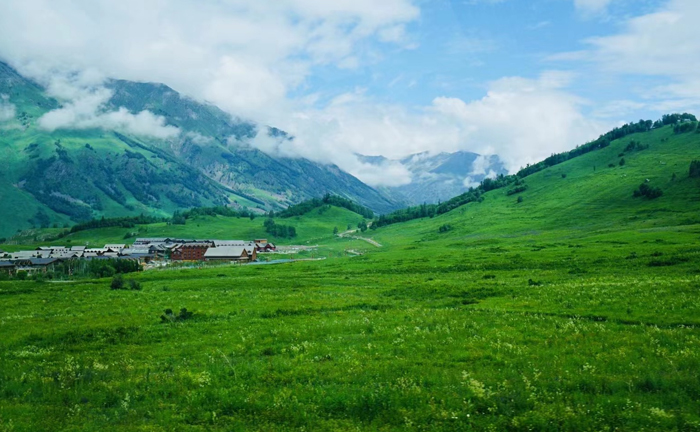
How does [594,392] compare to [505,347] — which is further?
[505,347]

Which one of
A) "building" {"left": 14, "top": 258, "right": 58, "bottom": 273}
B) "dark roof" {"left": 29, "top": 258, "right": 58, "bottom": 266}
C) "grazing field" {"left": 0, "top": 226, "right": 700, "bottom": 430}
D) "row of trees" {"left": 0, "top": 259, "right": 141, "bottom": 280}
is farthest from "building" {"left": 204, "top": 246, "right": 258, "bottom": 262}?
"grazing field" {"left": 0, "top": 226, "right": 700, "bottom": 430}

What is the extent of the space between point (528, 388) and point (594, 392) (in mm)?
2349

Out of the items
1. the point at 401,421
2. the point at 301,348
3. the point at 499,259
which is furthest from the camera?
the point at 499,259

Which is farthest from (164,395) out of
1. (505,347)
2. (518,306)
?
(518,306)

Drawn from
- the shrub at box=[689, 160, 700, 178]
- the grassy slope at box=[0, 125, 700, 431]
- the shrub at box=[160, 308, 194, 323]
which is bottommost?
the grassy slope at box=[0, 125, 700, 431]

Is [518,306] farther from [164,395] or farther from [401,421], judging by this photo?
[164,395]

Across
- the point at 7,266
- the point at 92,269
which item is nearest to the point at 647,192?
the point at 92,269

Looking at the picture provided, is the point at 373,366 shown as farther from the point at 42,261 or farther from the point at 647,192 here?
the point at 42,261

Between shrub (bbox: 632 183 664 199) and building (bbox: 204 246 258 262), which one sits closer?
shrub (bbox: 632 183 664 199)

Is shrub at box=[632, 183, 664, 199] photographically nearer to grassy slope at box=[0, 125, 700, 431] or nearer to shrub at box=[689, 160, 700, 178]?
shrub at box=[689, 160, 700, 178]

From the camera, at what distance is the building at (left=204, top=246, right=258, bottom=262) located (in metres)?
180

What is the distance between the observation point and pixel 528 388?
15930mm

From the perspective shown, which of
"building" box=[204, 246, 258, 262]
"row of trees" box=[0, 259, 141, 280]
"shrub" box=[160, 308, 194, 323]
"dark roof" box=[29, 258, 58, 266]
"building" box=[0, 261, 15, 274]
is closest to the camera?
"shrub" box=[160, 308, 194, 323]

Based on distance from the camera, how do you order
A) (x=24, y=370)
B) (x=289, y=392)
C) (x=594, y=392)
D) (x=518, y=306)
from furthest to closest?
(x=518, y=306) < (x=24, y=370) < (x=289, y=392) < (x=594, y=392)
